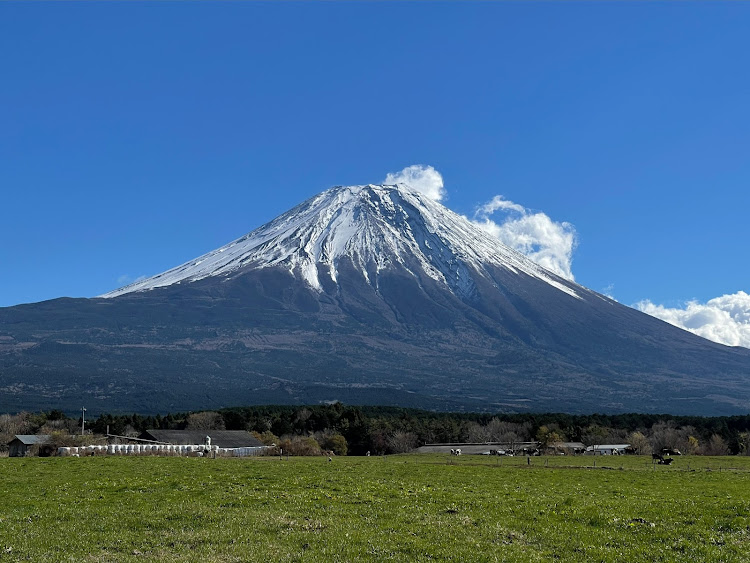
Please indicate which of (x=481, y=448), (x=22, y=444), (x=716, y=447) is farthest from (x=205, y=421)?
(x=716, y=447)

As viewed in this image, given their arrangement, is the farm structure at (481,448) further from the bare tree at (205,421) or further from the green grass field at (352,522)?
the green grass field at (352,522)

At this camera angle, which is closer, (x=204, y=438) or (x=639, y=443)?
(x=204, y=438)

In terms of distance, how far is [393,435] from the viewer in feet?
299

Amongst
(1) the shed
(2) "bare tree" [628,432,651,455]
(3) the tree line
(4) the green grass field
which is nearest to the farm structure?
(3) the tree line

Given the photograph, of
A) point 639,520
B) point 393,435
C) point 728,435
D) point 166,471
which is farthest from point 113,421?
point 639,520

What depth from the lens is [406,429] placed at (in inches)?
3784

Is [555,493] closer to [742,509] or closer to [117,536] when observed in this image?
Result: [742,509]

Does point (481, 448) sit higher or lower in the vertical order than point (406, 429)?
lower

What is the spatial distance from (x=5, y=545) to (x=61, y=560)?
69.4 inches

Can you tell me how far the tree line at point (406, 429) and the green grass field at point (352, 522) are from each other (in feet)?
179

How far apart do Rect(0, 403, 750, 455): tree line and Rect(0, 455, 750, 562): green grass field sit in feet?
179

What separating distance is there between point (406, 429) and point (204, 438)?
28923 millimetres

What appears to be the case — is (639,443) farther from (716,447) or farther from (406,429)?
(406,429)

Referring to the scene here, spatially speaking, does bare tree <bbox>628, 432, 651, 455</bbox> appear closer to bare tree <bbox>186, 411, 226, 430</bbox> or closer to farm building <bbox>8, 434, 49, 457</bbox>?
bare tree <bbox>186, 411, 226, 430</bbox>
